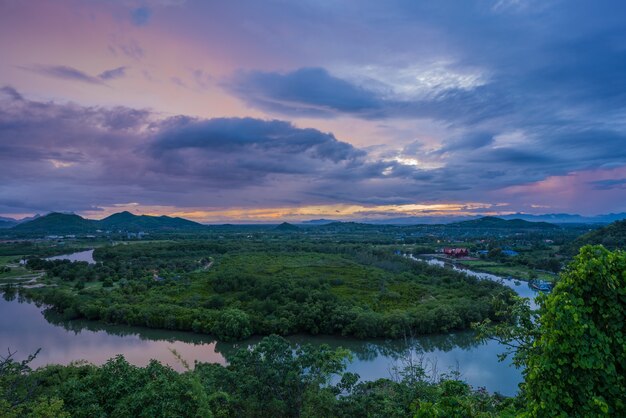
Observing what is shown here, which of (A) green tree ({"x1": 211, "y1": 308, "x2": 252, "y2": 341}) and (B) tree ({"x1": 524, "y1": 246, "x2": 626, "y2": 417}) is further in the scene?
(A) green tree ({"x1": 211, "y1": 308, "x2": 252, "y2": 341})

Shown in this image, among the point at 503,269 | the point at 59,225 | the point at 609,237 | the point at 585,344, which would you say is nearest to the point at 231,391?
the point at 585,344

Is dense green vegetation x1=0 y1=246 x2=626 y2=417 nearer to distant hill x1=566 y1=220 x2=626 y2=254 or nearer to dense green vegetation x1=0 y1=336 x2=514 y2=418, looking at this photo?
dense green vegetation x1=0 y1=336 x2=514 y2=418

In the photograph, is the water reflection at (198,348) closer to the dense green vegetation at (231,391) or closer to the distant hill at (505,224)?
the dense green vegetation at (231,391)

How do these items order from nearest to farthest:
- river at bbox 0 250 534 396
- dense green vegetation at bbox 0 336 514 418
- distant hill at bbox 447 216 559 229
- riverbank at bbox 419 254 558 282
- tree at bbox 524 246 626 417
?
tree at bbox 524 246 626 417 < dense green vegetation at bbox 0 336 514 418 < river at bbox 0 250 534 396 < riverbank at bbox 419 254 558 282 < distant hill at bbox 447 216 559 229

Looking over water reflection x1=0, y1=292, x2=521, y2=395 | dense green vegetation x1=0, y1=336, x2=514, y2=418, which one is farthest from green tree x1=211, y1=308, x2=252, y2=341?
dense green vegetation x1=0, y1=336, x2=514, y2=418

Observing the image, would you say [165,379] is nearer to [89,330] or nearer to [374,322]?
[374,322]

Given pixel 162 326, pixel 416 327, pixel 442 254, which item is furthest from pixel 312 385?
pixel 442 254

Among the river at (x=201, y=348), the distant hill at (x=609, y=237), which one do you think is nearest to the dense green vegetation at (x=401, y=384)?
the river at (x=201, y=348)
